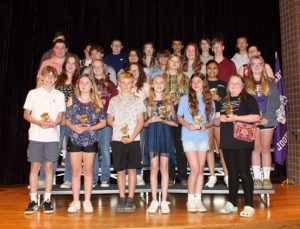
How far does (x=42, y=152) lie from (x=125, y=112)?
3.03 feet

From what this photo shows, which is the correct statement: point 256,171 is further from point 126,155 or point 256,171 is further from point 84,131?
point 84,131

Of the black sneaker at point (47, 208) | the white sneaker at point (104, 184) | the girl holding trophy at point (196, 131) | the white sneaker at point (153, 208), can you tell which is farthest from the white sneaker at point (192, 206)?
the black sneaker at point (47, 208)

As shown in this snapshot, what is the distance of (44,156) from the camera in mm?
3488

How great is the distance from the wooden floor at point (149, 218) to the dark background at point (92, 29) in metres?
1.80

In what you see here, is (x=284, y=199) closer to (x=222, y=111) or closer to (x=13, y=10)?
(x=222, y=111)

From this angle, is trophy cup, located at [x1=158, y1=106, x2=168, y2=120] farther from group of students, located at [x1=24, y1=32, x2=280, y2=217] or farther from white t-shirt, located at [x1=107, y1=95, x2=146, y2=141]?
white t-shirt, located at [x1=107, y1=95, x2=146, y2=141]

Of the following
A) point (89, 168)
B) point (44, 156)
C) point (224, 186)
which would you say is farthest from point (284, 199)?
point (44, 156)

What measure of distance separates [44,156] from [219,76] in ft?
7.84

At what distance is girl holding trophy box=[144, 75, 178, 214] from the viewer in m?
3.55

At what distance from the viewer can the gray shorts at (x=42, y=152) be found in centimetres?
344

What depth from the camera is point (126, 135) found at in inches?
136

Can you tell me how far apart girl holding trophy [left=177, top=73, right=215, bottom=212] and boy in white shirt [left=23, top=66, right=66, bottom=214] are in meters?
1.28

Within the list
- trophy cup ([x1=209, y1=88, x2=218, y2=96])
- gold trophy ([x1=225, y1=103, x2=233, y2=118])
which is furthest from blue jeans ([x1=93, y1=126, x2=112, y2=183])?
gold trophy ([x1=225, y1=103, x2=233, y2=118])

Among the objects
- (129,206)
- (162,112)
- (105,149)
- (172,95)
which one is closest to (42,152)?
(105,149)
